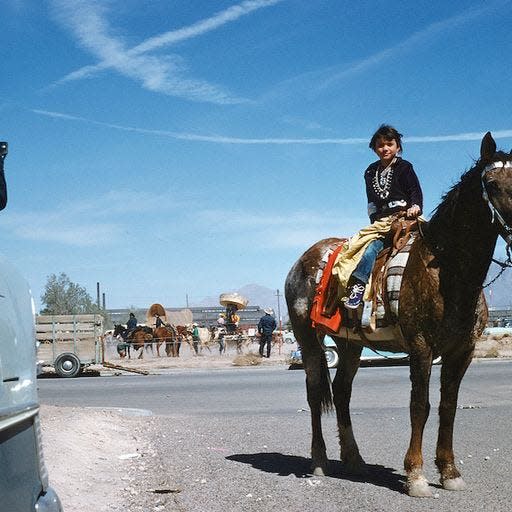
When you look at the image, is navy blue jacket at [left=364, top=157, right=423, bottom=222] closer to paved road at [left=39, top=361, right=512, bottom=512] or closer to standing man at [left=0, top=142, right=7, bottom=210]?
paved road at [left=39, top=361, right=512, bottom=512]

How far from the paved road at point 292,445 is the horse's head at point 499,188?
198 cm

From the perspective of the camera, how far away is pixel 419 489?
5746 millimetres

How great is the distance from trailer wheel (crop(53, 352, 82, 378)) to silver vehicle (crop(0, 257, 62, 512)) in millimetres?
21592

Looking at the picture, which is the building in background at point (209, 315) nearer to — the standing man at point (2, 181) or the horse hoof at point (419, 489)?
the horse hoof at point (419, 489)

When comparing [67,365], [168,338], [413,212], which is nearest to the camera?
[413,212]

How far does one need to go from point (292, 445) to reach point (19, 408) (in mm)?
6438

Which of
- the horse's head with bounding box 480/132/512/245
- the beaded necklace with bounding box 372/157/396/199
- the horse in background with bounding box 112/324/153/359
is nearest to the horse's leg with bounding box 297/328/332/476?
the beaded necklace with bounding box 372/157/396/199

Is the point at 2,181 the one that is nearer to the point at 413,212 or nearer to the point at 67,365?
the point at 413,212

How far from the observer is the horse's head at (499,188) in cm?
559

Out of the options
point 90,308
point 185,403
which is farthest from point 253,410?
point 90,308

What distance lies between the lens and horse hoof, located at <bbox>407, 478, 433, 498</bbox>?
5.74 metres

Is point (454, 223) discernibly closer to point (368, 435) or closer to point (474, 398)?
point (368, 435)

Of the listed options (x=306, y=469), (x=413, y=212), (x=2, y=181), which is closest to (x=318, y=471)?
(x=306, y=469)

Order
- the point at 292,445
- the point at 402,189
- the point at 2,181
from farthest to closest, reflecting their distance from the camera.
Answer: the point at 292,445, the point at 402,189, the point at 2,181
